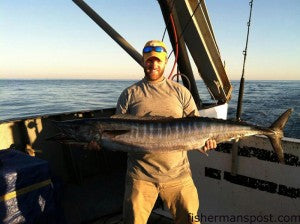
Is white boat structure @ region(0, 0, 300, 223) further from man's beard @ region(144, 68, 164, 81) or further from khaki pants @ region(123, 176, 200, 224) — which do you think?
man's beard @ region(144, 68, 164, 81)

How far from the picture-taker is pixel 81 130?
3.52m

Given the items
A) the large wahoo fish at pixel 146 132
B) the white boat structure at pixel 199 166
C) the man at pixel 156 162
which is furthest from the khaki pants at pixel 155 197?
the large wahoo fish at pixel 146 132

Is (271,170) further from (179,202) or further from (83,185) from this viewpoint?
(83,185)

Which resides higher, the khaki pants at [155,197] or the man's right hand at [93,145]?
the man's right hand at [93,145]

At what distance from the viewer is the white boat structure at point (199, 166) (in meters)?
4.11

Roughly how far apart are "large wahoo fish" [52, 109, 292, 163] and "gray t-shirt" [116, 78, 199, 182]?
12cm

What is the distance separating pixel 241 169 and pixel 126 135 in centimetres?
191

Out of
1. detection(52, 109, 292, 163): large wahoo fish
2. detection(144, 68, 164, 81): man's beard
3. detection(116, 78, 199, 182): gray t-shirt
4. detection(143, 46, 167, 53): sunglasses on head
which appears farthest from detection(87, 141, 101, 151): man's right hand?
detection(143, 46, 167, 53): sunglasses on head

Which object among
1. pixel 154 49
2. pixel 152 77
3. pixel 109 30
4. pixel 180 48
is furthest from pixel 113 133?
pixel 109 30

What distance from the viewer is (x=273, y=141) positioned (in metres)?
3.80

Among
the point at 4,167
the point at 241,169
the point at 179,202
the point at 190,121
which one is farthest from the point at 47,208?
the point at 241,169

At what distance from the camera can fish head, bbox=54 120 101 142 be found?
3477 millimetres

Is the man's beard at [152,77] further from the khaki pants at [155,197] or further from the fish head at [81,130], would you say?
the khaki pants at [155,197]

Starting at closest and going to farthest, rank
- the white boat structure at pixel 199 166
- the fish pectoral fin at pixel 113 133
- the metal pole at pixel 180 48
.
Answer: the fish pectoral fin at pixel 113 133 → the white boat structure at pixel 199 166 → the metal pole at pixel 180 48
